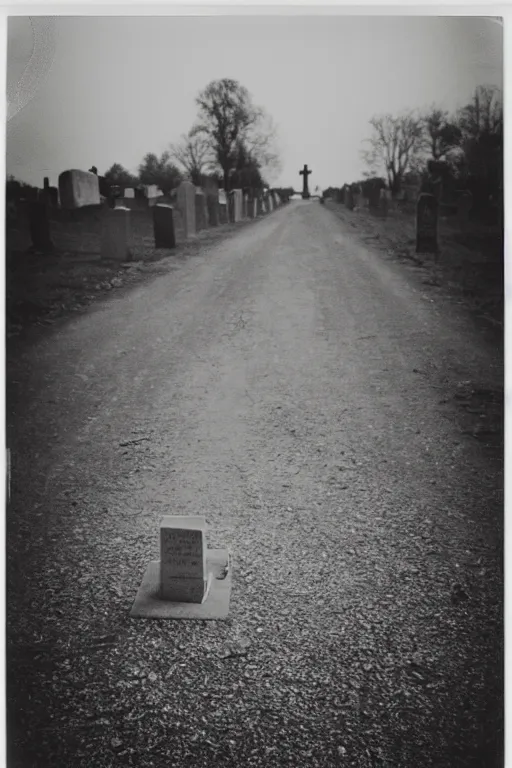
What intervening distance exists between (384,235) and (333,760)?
2.23m

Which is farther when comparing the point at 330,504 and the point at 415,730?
the point at 330,504

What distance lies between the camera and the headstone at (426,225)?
272 centimetres

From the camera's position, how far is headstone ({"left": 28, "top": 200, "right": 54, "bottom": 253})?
2598 mm

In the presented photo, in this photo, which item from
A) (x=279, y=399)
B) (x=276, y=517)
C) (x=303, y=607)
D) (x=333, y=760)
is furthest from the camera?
(x=279, y=399)

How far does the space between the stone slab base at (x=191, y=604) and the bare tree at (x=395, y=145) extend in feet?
5.91

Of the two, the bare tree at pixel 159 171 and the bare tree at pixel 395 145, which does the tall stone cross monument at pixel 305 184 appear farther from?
the bare tree at pixel 159 171

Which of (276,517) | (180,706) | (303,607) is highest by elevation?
(276,517)

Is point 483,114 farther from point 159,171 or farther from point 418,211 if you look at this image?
point 159,171

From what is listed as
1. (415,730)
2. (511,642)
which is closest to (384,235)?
(511,642)

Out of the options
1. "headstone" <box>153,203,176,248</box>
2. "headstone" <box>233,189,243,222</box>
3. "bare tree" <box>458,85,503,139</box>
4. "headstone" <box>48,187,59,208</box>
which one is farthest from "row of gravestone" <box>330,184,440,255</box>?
"headstone" <box>48,187,59,208</box>

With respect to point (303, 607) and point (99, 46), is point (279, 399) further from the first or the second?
point (99, 46)

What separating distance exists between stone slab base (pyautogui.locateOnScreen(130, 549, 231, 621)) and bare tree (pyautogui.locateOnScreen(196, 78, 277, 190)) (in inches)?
69.9

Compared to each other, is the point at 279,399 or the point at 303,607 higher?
the point at 279,399

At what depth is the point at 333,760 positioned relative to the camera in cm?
184
